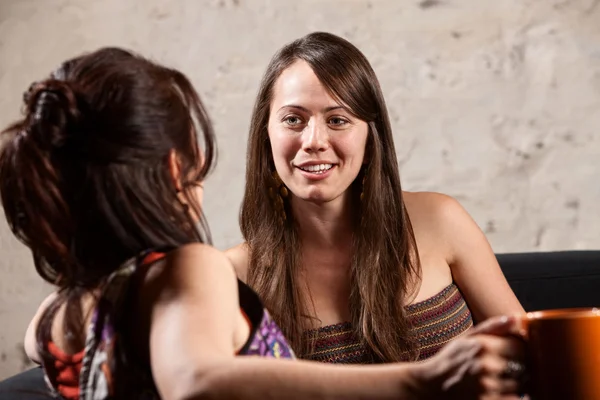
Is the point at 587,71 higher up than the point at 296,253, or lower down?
higher up

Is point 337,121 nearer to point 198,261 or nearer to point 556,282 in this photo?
point 556,282

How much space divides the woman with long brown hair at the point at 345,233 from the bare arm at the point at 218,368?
975 mm

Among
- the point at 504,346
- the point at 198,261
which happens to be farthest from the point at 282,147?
the point at 504,346

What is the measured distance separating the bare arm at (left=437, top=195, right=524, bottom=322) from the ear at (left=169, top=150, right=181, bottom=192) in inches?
43.6

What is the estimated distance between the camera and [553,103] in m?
2.96

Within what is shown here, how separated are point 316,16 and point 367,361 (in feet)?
5.02

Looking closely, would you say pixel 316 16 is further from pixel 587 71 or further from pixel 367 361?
pixel 367 361

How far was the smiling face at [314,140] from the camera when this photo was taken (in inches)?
74.2

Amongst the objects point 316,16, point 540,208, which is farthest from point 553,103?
point 316,16

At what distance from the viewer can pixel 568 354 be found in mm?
895

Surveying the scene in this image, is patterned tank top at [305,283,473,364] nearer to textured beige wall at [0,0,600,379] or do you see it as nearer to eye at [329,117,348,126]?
eye at [329,117,348,126]

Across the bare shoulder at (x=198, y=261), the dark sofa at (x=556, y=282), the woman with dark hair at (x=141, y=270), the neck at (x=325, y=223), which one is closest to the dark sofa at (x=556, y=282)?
the dark sofa at (x=556, y=282)

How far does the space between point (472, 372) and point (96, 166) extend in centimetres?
47

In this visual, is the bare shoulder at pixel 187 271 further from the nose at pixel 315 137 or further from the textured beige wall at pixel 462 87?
the textured beige wall at pixel 462 87
